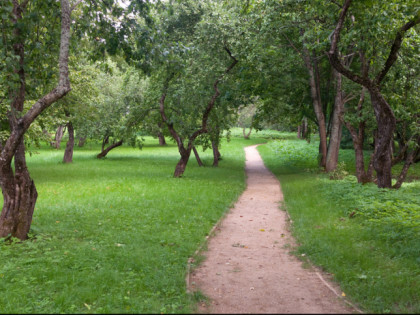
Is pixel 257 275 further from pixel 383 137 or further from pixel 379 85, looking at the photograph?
pixel 383 137

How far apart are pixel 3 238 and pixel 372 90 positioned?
29.6 ft

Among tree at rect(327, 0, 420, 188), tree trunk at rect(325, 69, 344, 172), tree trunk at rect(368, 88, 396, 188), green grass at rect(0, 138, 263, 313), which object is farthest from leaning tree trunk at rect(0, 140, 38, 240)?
tree trunk at rect(325, 69, 344, 172)

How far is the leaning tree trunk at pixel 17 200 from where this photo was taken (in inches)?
310

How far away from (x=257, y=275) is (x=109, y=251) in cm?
271

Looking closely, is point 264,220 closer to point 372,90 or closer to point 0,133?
point 372,90

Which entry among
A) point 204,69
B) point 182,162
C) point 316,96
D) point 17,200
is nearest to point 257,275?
point 17,200

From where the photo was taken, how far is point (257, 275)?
20.3ft

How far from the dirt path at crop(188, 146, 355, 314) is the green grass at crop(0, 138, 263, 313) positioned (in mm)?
386

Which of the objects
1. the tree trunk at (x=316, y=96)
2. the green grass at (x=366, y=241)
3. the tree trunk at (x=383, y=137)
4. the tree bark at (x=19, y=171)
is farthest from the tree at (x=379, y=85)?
the tree trunk at (x=316, y=96)

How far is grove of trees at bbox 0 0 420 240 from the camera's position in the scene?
26.5 ft

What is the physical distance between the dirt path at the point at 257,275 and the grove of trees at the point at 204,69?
4028mm

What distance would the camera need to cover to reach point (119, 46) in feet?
32.1

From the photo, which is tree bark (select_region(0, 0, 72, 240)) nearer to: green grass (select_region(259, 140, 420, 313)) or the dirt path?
the dirt path

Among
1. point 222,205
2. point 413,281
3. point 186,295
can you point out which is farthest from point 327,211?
point 186,295
